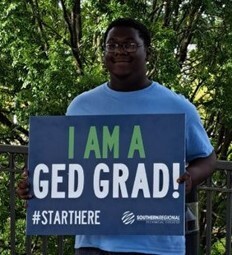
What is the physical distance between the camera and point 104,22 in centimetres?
858

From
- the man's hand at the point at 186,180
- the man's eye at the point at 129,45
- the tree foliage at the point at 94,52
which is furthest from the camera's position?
the tree foliage at the point at 94,52

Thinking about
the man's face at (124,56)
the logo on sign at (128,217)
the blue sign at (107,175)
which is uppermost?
the man's face at (124,56)

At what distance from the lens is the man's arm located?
7.47ft

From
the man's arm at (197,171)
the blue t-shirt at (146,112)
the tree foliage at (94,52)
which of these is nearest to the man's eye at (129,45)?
the blue t-shirt at (146,112)

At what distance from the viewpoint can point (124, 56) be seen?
7.72ft

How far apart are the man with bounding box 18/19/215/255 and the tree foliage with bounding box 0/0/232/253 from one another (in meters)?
6.02

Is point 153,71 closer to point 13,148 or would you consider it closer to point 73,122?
point 13,148

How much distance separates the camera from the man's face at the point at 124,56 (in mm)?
2352

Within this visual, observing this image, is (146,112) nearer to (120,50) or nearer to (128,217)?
(120,50)

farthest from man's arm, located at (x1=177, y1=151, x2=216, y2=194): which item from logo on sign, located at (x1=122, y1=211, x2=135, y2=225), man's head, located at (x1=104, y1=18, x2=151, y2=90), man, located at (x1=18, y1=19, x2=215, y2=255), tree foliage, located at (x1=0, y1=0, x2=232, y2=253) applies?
tree foliage, located at (x1=0, y1=0, x2=232, y2=253)

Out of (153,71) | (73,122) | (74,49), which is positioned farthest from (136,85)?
(74,49)

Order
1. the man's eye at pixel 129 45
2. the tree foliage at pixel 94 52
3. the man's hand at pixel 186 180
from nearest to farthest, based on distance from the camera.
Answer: the man's hand at pixel 186 180 → the man's eye at pixel 129 45 → the tree foliage at pixel 94 52

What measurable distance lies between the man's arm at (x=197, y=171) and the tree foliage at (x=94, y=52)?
19.9ft

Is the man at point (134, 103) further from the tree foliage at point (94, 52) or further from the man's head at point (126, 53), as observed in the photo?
the tree foliage at point (94, 52)
